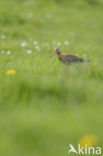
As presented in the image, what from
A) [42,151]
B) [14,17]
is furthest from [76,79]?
[14,17]

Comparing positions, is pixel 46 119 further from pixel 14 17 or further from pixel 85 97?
pixel 14 17

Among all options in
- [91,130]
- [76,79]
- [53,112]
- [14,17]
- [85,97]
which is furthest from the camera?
[14,17]

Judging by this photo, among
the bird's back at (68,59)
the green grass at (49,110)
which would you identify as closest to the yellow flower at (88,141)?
the green grass at (49,110)

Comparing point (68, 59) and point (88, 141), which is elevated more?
point (88, 141)

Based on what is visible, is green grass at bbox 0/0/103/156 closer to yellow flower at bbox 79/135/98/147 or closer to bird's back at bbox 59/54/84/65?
yellow flower at bbox 79/135/98/147

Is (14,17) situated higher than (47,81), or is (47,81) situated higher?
(47,81)

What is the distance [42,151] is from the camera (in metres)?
2.67

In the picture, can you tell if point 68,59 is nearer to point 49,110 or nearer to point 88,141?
point 49,110

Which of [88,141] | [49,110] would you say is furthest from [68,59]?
[88,141]

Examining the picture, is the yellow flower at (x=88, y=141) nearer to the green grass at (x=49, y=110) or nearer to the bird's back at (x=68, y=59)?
the green grass at (x=49, y=110)

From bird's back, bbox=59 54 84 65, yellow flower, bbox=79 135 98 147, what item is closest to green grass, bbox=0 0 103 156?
yellow flower, bbox=79 135 98 147

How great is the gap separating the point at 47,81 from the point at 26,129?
4.28 feet

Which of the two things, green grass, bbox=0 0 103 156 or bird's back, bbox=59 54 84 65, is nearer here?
green grass, bbox=0 0 103 156

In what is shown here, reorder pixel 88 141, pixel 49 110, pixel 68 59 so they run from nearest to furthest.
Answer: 1. pixel 88 141
2. pixel 49 110
3. pixel 68 59
